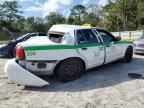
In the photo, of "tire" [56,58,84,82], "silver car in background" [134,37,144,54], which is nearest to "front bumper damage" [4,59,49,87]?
"tire" [56,58,84,82]

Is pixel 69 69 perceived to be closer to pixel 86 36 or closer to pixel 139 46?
pixel 86 36

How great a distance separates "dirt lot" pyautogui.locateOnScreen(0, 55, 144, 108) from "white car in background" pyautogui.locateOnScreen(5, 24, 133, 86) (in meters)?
0.31

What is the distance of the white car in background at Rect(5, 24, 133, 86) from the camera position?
6.80m

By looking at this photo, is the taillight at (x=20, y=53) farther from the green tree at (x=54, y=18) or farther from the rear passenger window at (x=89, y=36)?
the green tree at (x=54, y=18)

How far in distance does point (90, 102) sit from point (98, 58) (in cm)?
267

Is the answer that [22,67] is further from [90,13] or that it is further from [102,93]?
[90,13]

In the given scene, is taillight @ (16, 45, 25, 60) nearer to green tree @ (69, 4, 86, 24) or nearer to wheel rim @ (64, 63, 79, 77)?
wheel rim @ (64, 63, 79, 77)

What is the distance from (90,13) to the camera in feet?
232

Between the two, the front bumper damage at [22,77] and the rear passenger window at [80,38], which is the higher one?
the rear passenger window at [80,38]

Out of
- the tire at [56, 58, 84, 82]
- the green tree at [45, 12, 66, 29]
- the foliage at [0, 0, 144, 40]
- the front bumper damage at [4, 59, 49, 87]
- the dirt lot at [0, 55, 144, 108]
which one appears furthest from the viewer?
the green tree at [45, 12, 66, 29]

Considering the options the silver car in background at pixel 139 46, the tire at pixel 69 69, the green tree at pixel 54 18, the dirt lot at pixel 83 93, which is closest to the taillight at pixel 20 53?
the dirt lot at pixel 83 93

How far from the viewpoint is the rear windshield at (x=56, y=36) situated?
764cm

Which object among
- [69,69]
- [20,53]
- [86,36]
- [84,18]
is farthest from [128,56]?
[84,18]

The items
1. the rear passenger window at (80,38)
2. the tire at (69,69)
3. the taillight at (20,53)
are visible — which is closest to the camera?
the taillight at (20,53)
